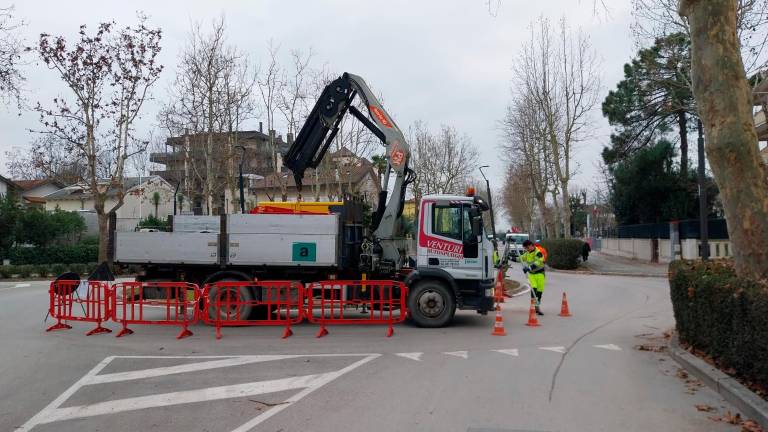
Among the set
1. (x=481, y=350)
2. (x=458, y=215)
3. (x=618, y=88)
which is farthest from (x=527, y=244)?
(x=618, y=88)

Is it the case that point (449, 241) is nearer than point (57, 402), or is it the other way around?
point (57, 402)

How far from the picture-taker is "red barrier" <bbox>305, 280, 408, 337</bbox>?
477 inches

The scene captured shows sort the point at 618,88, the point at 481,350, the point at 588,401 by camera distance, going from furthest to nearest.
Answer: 1. the point at 618,88
2. the point at 481,350
3. the point at 588,401

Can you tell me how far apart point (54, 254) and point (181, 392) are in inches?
1343

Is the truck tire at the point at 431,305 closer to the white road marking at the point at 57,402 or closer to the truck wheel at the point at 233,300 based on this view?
the truck wheel at the point at 233,300

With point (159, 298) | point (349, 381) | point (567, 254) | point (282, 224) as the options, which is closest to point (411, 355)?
point (349, 381)

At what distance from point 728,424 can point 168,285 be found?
31.6ft

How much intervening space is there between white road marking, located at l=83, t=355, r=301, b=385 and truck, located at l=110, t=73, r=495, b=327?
10.5 feet

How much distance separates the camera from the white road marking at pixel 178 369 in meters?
8.15

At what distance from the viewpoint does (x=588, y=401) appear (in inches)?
272

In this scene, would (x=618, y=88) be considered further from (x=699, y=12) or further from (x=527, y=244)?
(x=699, y=12)

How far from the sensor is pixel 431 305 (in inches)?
490

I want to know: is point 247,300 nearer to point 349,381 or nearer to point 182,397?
point 349,381

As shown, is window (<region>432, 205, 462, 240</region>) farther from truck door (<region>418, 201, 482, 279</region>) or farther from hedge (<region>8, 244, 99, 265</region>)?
hedge (<region>8, 244, 99, 265</region>)
